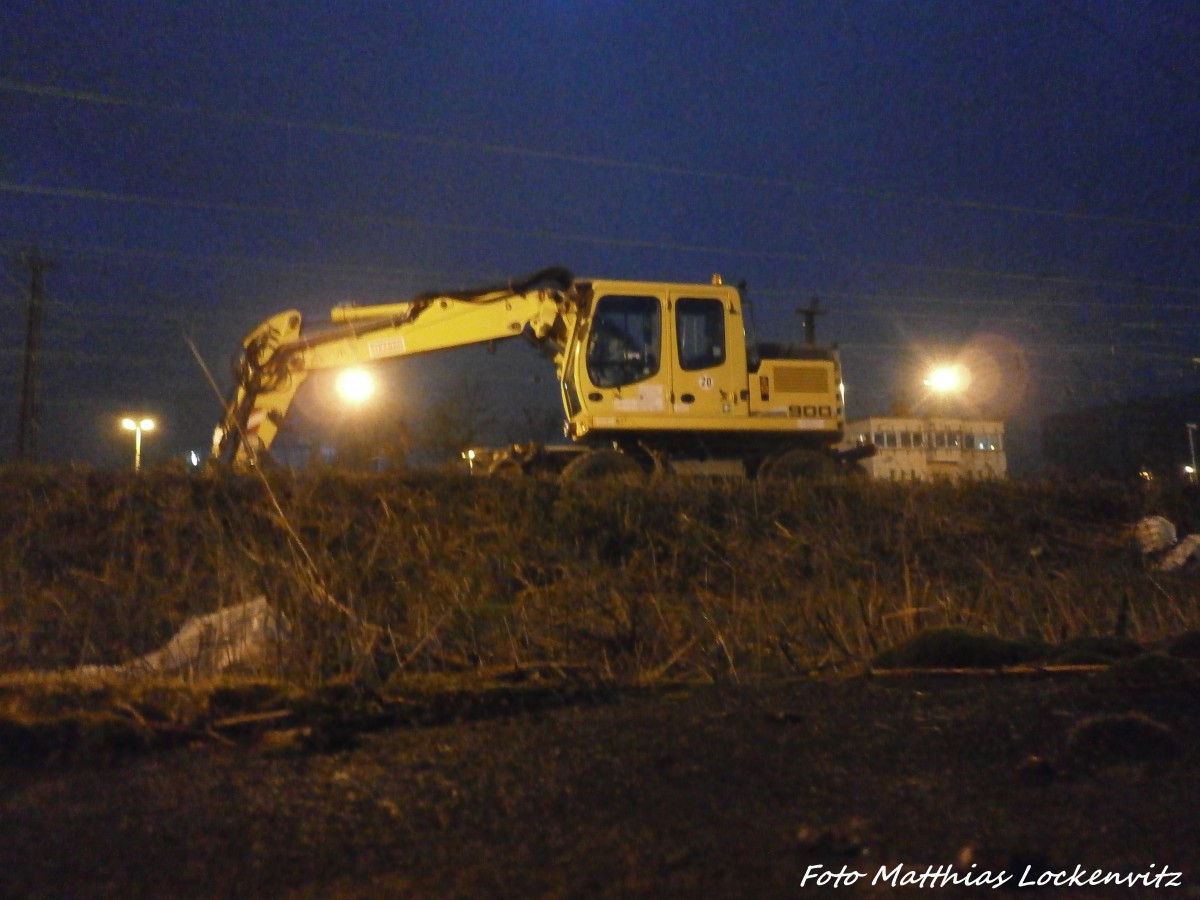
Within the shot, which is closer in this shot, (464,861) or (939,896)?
(939,896)

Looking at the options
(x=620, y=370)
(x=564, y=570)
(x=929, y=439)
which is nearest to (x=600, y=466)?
(x=620, y=370)

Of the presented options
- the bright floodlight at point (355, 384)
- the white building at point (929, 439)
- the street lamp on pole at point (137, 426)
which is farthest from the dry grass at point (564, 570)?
the street lamp on pole at point (137, 426)

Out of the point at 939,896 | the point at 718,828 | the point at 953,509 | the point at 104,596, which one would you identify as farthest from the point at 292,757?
the point at 953,509

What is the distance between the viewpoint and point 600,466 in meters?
14.6

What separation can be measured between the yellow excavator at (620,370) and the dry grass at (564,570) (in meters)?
1.55

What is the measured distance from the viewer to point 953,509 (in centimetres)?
1441

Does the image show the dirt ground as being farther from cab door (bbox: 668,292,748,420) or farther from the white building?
the white building

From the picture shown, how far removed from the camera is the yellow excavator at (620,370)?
15109mm

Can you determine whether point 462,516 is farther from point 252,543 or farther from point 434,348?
point 434,348

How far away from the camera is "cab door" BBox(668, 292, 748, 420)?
600 inches

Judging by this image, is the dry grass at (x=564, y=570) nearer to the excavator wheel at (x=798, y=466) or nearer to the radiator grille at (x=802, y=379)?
the excavator wheel at (x=798, y=466)

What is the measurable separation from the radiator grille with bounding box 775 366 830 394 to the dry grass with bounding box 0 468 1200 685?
205cm

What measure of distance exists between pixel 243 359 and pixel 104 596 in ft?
22.1

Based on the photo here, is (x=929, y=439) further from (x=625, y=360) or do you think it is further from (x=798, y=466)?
(x=625, y=360)
